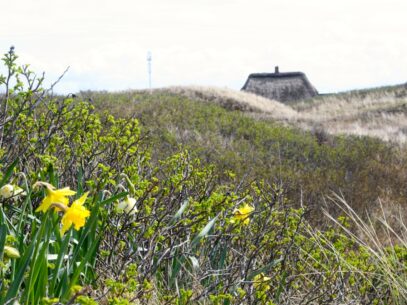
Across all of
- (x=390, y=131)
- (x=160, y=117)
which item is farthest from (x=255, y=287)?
(x=390, y=131)

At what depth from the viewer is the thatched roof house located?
4431 centimetres

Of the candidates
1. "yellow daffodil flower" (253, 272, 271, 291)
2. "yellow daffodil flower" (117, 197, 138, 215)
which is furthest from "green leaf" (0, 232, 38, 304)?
"yellow daffodil flower" (253, 272, 271, 291)

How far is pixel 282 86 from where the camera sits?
4481 centimetres

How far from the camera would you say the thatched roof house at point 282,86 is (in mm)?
44312

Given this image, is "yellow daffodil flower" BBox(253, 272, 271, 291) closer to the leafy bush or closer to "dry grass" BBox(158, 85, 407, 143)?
the leafy bush

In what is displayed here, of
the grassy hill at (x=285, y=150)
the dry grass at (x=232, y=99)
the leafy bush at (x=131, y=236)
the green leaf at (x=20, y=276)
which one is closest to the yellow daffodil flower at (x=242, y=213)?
the leafy bush at (x=131, y=236)

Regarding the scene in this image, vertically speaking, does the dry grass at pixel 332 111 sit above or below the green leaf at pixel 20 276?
below

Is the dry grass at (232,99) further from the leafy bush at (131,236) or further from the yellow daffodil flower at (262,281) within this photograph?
the yellow daffodil flower at (262,281)

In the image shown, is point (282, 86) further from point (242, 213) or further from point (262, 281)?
point (262, 281)

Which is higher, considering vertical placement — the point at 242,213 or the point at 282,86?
the point at 242,213

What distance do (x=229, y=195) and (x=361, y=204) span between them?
6049mm

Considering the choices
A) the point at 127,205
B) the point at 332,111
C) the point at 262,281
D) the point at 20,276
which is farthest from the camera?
the point at 332,111

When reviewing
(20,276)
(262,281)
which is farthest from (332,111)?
(20,276)

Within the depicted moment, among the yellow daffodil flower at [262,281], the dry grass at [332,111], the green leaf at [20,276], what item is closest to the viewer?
the green leaf at [20,276]
